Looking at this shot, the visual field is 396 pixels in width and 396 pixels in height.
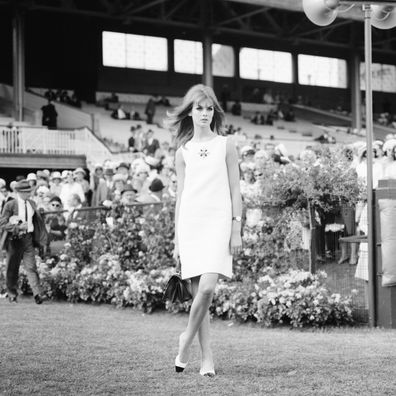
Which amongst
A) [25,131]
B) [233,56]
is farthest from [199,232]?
[233,56]

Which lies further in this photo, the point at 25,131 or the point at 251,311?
the point at 25,131

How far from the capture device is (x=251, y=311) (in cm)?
1023

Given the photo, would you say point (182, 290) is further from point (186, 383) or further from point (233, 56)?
point (233, 56)

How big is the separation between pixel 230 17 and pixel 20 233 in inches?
1200

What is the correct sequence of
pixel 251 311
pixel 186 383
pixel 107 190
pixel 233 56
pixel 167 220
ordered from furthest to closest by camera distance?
pixel 233 56
pixel 107 190
pixel 167 220
pixel 251 311
pixel 186 383

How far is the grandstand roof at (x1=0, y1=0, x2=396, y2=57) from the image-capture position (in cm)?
3772

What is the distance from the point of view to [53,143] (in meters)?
29.8

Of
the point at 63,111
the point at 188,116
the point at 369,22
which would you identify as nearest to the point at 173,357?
the point at 188,116

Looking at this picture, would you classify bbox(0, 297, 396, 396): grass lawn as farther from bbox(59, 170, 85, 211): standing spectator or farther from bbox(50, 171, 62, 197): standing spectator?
bbox(50, 171, 62, 197): standing spectator

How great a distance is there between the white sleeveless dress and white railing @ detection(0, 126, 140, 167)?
882 inches

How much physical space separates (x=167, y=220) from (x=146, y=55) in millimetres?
33800

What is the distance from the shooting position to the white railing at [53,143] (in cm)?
2908

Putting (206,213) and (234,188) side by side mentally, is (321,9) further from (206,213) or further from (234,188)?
(206,213)

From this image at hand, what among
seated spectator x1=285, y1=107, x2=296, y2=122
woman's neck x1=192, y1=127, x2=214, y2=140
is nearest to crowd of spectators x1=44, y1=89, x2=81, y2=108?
seated spectator x1=285, y1=107, x2=296, y2=122
